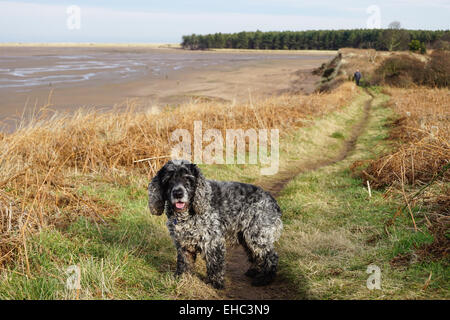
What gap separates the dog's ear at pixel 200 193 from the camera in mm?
4867

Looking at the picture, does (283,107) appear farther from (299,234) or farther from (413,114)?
(299,234)

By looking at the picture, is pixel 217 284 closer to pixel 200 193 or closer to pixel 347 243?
pixel 200 193

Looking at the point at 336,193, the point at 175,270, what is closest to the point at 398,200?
the point at 336,193

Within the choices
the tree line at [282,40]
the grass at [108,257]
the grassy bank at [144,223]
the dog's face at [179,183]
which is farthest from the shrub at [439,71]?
the tree line at [282,40]

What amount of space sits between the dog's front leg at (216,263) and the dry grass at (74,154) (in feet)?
7.71

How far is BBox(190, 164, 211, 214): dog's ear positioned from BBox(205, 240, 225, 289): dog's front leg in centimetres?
54

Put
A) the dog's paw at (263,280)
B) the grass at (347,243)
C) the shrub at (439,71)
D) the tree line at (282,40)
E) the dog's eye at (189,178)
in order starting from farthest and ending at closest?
the tree line at (282,40) → the shrub at (439,71) → the dog's paw at (263,280) → the dog's eye at (189,178) → the grass at (347,243)

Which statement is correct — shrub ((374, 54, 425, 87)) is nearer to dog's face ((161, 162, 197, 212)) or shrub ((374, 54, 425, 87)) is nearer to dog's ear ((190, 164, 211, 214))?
dog's ear ((190, 164, 211, 214))

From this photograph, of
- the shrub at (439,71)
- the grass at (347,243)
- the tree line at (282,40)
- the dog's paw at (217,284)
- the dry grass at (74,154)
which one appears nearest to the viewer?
the grass at (347,243)

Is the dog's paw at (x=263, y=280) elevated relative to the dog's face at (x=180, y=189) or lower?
lower

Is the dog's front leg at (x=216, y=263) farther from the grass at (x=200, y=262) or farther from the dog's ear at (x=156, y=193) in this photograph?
Result: the dog's ear at (x=156, y=193)

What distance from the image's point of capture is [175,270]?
5.56 metres

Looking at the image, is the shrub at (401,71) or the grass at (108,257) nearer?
the grass at (108,257)

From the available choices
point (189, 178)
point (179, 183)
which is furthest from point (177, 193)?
point (189, 178)
